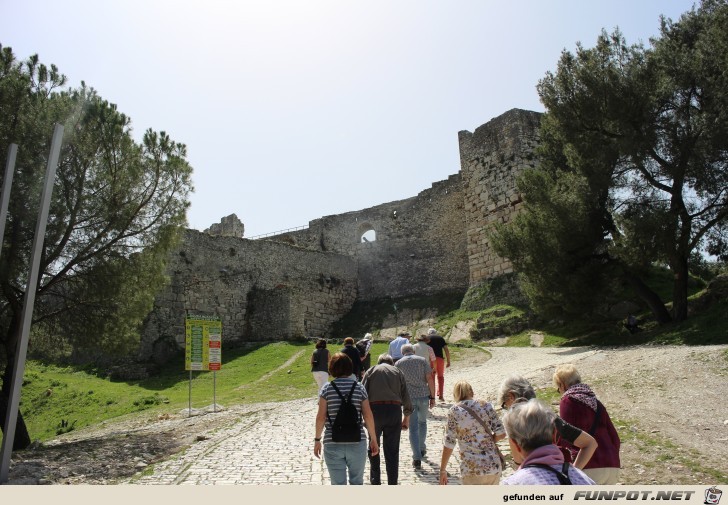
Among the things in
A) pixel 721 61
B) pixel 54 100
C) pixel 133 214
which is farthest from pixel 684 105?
pixel 54 100

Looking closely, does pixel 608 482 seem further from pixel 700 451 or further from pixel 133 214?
pixel 133 214

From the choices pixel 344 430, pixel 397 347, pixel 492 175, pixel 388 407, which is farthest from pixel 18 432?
pixel 492 175

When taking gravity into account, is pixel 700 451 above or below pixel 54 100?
below

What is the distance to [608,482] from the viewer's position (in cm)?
453

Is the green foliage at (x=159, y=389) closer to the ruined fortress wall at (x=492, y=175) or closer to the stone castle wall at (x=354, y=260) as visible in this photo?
the stone castle wall at (x=354, y=260)

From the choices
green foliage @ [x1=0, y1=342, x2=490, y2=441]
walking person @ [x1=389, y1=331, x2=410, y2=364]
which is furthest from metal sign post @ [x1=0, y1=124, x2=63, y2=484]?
green foliage @ [x1=0, y1=342, x2=490, y2=441]

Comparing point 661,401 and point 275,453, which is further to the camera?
point 661,401

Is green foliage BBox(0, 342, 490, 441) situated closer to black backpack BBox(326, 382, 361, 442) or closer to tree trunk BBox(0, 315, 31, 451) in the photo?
tree trunk BBox(0, 315, 31, 451)

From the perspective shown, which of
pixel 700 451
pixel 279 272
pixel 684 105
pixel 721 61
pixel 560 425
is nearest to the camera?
pixel 560 425

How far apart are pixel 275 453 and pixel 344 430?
3.41 meters

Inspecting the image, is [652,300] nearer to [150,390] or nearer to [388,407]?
[388,407]

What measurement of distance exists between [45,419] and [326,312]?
16018 millimetres

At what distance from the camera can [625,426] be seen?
28.3ft

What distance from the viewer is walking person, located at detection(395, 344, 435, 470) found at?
755 centimetres
